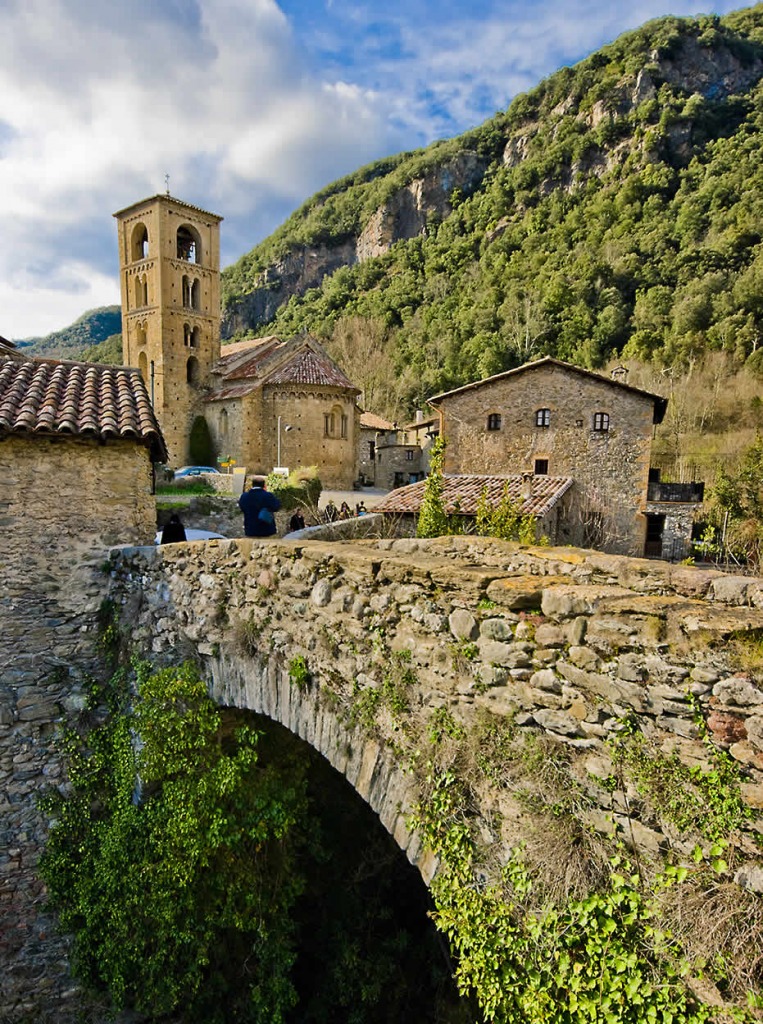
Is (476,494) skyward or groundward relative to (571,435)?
groundward

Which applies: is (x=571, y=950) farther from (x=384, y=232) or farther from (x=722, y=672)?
(x=384, y=232)

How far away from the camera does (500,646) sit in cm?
312

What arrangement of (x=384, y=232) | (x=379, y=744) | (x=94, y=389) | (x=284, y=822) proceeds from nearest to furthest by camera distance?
(x=379, y=744), (x=284, y=822), (x=94, y=389), (x=384, y=232)

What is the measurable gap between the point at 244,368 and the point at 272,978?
2999cm

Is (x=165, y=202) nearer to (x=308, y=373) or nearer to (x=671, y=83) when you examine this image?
(x=308, y=373)

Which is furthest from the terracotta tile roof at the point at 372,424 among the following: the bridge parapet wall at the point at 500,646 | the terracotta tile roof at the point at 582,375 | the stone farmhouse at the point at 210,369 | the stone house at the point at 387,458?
the bridge parapet wall at the point at 500,646

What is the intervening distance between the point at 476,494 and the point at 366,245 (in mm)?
81369

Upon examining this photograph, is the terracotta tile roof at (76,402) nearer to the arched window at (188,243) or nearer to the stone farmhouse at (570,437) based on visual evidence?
the stone farmhouse at (570,437)

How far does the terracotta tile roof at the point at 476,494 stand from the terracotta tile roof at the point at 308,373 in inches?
562

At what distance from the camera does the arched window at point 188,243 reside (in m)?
32.3

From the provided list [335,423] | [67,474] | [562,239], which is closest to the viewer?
[67,474]

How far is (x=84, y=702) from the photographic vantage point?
22.9 ft

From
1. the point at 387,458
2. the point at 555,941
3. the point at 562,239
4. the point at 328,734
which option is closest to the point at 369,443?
the point at 387,458

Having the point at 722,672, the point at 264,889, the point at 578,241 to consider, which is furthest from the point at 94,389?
the point at 578,241
